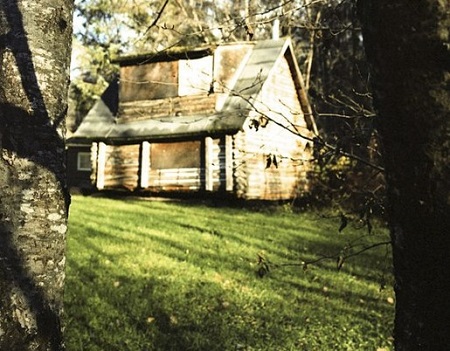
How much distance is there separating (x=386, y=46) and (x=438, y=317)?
2.44 feet

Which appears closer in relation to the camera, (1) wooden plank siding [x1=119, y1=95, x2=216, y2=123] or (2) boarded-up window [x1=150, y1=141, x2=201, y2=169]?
(2) boarded-up window [x1=150, y1=141, x2=201, y2=169]

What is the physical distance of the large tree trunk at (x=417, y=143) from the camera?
115 centimetres

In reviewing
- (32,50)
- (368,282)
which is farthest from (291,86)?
(32,50)

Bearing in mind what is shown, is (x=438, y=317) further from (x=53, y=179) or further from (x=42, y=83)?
(x=42, y=83)

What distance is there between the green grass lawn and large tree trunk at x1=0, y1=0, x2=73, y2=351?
5.15 ft

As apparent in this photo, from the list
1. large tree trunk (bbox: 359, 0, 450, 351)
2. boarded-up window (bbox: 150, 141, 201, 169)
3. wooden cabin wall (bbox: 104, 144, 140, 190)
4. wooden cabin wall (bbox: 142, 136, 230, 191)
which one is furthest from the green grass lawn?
wooden cabin wall (bbox: 104, 144, 140, 190)

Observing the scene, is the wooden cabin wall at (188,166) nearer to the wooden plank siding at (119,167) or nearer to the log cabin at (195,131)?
the log cabin at (195,131)

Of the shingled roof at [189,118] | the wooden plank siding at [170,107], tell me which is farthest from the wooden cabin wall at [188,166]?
the wooden plank siding at [170,107]

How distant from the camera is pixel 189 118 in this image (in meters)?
17.4

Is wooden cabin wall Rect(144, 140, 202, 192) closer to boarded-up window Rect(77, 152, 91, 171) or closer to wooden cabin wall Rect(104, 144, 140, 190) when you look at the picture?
wooden cabin wall Rect(104, 144, 140, 190)

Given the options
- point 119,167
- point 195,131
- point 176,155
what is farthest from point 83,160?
point 195,131

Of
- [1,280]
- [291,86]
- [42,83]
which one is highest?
[291,86]

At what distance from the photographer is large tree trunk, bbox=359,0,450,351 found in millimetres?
1153

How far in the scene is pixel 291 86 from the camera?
66.1ft
